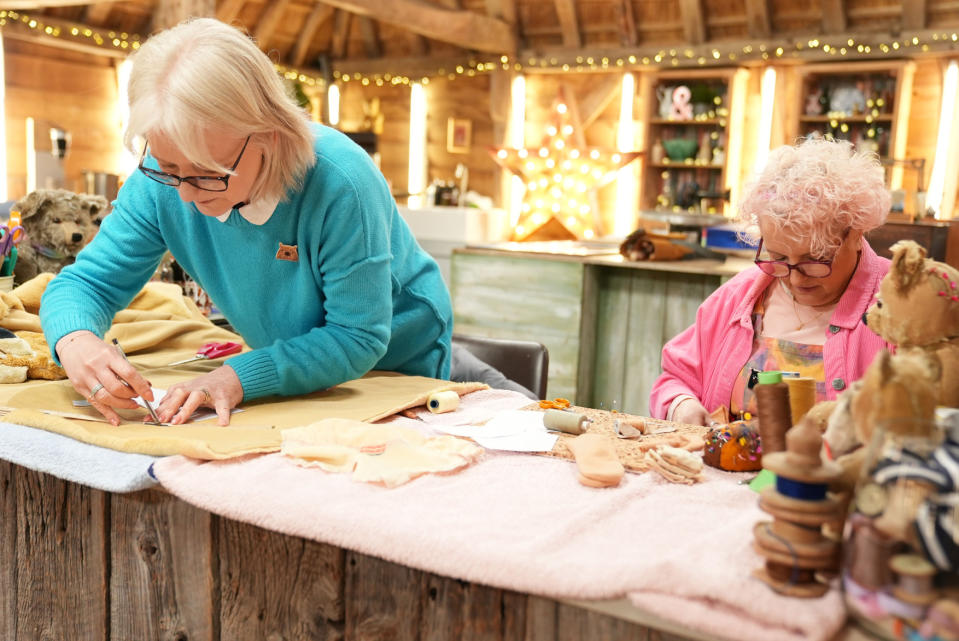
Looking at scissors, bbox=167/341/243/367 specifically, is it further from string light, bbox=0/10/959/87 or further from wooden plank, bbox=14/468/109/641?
string light, bbox=0/10/959/87

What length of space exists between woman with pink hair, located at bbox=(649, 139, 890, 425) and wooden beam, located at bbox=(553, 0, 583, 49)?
5.67m

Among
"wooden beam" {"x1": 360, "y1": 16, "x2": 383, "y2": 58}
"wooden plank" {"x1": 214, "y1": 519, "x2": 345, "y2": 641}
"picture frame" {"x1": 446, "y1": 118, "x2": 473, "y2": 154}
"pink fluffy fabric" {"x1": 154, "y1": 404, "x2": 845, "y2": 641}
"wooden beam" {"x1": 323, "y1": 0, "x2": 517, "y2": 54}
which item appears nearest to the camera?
"pink fluffy fabric" {"x1": 154, "y1": 404, "x2": 845, "y2": 641}

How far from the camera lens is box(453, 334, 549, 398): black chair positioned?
2213 mm

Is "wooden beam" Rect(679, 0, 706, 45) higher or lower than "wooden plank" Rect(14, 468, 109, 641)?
higher

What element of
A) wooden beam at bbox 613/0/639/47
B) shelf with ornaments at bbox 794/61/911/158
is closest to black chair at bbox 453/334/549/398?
shelf with ornaments at bbox 794/61/911/158

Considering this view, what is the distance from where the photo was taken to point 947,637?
715 mm

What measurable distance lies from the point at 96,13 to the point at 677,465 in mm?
6753

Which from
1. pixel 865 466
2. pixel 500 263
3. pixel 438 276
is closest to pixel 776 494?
pixel 865 466

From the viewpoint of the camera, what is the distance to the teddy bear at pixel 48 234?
2488 millimetres

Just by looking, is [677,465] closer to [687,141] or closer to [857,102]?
[857,102]

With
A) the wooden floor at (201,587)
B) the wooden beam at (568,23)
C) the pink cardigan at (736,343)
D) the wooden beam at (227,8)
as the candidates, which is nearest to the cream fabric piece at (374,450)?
the wooden floor at (201,587)

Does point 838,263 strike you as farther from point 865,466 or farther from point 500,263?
point 500,263

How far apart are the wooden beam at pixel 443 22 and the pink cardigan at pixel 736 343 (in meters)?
4.36

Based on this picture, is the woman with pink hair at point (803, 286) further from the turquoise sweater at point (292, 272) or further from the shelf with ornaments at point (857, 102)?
the shelf with ornaments at point (857, 102)
